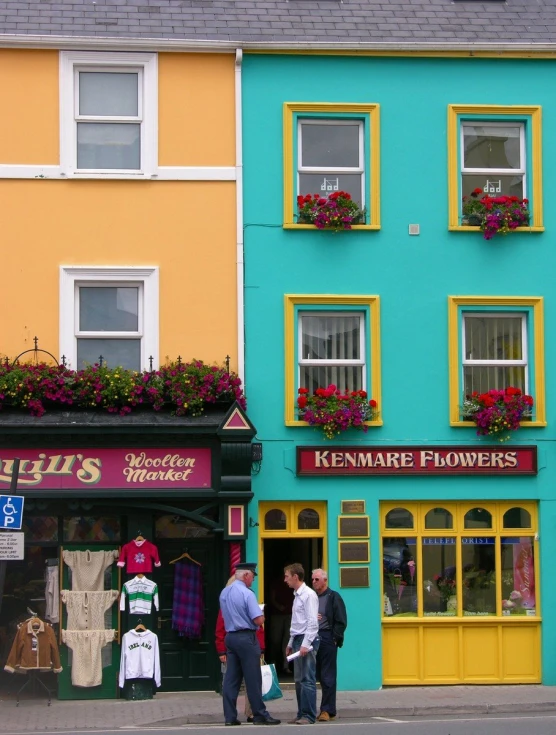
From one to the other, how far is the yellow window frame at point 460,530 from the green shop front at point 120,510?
2.52 meters

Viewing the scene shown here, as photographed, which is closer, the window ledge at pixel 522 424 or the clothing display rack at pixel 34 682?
the clothing display rack at pixel 34 682

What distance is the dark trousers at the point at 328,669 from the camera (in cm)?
1492

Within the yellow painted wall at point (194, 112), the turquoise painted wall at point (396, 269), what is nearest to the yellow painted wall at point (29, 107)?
the yellow painted wall at point (194, 112)

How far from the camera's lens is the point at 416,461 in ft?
58.5

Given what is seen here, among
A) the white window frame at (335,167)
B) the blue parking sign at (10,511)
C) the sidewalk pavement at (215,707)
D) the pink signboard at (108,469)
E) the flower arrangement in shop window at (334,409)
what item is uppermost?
the white window frame at (335,167)

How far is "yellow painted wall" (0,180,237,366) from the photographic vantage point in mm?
17609

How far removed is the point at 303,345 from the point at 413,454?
88.6 inches

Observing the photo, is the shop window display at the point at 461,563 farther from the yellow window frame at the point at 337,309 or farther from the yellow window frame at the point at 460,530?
the yellow window frame at the point at 337,309

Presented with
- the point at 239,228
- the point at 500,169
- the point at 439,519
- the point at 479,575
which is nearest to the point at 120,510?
the point at 239,228

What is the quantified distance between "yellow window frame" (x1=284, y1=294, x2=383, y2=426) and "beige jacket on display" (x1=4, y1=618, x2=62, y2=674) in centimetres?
452

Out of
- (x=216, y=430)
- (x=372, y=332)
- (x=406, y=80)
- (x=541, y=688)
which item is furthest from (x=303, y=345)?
(x=541, y=688)

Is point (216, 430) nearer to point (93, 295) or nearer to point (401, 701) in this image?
point (93, 295)

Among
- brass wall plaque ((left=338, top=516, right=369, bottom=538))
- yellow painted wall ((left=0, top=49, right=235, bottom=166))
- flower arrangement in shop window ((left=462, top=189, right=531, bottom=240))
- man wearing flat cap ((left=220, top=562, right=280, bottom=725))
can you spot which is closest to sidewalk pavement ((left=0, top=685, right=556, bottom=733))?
man wearing flat cap ((left=220, top=562, right=280, bottom=725))

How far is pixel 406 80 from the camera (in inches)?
724
